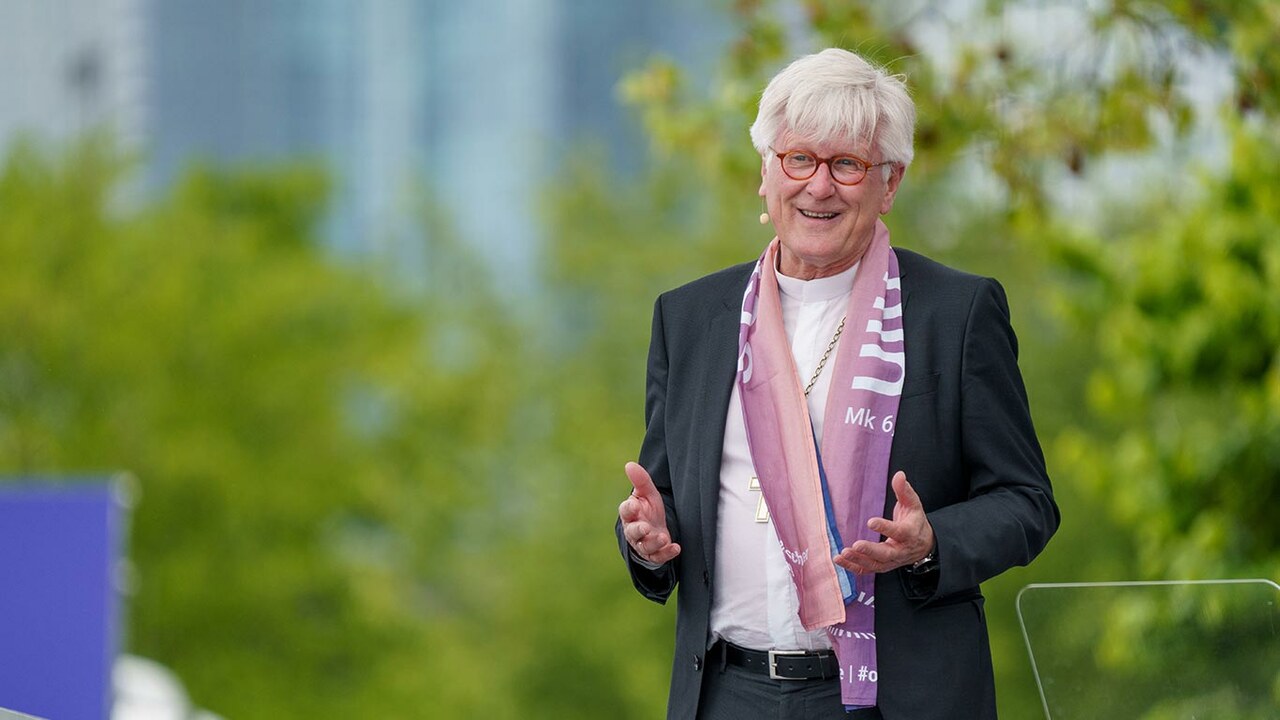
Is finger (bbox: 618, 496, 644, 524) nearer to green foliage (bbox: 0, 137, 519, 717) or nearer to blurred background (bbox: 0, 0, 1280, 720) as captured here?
blurred background (bbox: 0, 0, 1280, 720)

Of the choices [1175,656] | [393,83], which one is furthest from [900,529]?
[393,83]

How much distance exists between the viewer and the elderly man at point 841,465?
8.59ft

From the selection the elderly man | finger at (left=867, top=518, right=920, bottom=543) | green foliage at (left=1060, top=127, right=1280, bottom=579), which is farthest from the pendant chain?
green foliage at (left=1060, top=127, right=1280, bottom=579)

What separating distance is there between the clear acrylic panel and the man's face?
600mm

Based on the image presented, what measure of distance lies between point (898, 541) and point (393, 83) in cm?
11553

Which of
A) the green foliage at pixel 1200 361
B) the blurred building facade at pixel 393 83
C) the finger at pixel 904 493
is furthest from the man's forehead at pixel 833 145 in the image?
the blurred building facade at pixel 393 83

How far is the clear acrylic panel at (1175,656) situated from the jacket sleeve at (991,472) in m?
0.21

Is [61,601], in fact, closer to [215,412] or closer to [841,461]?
[841,461]

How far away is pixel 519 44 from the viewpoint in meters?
110

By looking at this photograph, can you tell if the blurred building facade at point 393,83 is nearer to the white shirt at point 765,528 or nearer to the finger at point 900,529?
the white shirt at point 765,528

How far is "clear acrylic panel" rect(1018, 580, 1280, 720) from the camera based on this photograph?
275 cm

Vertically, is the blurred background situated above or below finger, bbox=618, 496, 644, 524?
above

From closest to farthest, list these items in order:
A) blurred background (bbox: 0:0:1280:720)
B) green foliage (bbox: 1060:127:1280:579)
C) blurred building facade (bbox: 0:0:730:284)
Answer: green foliage (bbox: 1060:127:1280:579), blurred background (bbox: 0:0:1280:720), blurred building facade (bbox: 0:0:730:284)

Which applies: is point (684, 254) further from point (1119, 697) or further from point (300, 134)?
point (300, 134)
